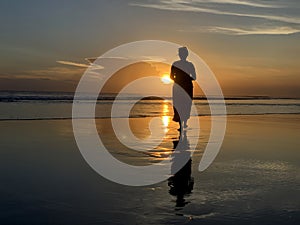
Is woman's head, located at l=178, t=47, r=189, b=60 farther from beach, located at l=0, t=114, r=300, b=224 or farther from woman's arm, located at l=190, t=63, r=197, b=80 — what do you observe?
beach, located at l=0, t=114, r=300, b=224

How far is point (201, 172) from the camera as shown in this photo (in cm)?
781

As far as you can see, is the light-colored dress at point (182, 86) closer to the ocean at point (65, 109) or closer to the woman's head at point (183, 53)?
the woman's head at point (183, 53)

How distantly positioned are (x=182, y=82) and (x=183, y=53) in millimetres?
1058

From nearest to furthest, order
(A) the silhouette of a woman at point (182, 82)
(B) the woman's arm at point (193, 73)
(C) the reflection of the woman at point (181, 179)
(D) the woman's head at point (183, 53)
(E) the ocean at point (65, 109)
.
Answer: (C) the reflection of the woman at point (181, 179) < (D) the woman's head at point (183, 53) < (A) the silhouette of a woman at point (182, 82) < (B) the woman's arm at point (193, 73) < (E) the ocean at point (65, 109)

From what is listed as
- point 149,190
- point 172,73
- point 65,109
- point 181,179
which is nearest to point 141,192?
point 149,190

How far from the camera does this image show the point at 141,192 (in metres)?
6.09

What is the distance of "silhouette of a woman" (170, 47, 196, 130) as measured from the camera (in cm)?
1524

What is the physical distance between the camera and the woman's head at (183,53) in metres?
15.1

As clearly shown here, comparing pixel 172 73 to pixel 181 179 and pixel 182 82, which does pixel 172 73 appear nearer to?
pixel 182 82

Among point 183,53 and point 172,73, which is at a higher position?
point 183,53

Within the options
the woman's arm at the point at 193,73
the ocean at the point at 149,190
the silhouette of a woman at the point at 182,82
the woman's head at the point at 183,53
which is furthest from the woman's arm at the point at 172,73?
the ocean at the point at 149,190

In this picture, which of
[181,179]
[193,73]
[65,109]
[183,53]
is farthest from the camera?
[65,109]

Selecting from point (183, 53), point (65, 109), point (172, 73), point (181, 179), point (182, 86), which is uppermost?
point (65, 109)

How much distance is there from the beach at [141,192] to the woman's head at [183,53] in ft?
18.1
